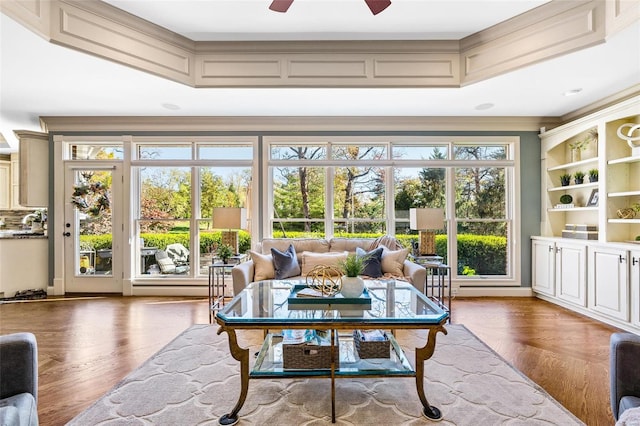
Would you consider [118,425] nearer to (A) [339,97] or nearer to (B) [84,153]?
(A) [339,97]

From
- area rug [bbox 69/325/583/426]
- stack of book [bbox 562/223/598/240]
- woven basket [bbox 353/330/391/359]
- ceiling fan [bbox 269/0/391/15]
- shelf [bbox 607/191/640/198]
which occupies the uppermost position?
ceiling fan [bbox 269/0/391/15]

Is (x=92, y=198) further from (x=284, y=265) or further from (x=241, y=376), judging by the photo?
(x=241, y=376)

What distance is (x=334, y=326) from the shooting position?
75.1 inches

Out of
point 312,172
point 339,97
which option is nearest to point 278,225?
point 312,172

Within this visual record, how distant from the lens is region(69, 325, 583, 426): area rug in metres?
1.90

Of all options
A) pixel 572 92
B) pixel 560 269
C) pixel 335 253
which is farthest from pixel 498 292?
pixel 572 92

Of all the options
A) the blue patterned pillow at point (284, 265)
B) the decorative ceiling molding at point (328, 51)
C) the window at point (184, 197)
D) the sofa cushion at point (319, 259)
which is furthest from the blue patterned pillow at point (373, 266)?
the window at point (184, 197)

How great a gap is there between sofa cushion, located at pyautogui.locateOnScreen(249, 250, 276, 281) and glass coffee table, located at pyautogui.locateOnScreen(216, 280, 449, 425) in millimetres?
1373

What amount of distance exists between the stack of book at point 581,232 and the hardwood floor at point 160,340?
36.9 inches

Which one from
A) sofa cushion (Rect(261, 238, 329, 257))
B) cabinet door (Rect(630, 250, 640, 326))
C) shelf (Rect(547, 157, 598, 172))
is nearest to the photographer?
cabinet door (Rect(630, 250, 640, 326))

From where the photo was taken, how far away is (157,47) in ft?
10.5

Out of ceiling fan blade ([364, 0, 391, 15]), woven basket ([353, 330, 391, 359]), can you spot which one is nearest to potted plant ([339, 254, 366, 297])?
woven basket ([353, 330, 391, 359])

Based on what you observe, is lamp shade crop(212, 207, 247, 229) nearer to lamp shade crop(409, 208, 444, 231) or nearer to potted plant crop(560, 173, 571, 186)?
lamp shade crop(409, 208, 444, 231)

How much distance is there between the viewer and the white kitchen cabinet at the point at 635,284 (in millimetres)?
3211
